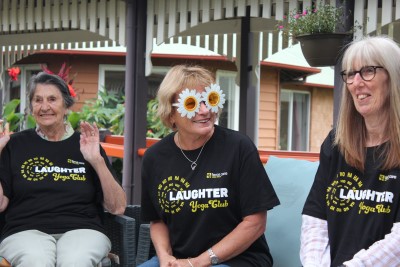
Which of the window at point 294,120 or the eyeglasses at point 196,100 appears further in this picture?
the window at point 294,120

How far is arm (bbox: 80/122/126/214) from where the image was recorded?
346cm

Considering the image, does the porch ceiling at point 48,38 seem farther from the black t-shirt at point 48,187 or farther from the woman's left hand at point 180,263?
the woman's left hand at point 180,263

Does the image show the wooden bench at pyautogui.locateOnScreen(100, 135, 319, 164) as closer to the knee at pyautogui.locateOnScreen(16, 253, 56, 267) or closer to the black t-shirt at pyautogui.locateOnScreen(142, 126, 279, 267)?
the black t-shirt at pyautogui.locateOnScreen(142, 126, 279, 267)

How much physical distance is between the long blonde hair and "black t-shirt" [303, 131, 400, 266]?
37 millimetres

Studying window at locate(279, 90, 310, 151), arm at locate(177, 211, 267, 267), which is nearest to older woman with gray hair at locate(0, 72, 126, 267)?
arm at locate(177, 211, 267, 267)

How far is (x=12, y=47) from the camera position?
31.9ft

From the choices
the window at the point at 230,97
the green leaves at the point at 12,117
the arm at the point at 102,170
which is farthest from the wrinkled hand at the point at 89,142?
the window at the point at 230,97

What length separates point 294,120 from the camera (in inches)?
538

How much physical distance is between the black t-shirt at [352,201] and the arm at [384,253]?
48mm

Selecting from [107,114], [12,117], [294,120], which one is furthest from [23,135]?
[294,120]

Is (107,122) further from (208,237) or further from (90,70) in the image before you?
(208,237)

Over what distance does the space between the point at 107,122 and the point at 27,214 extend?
6.19m

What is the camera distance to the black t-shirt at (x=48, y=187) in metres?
3.43

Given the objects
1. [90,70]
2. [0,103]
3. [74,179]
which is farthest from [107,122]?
[74,179]
